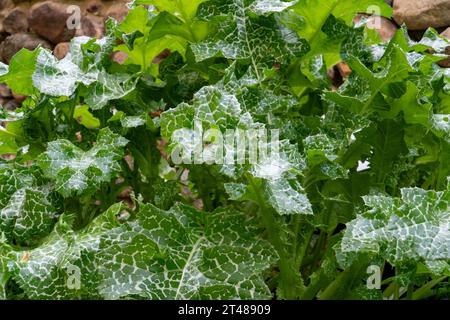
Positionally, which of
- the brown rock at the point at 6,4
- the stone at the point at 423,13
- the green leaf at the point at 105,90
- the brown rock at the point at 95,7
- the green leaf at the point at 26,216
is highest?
the green leaf at the point at 105,90

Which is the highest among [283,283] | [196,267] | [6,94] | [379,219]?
[379,219]

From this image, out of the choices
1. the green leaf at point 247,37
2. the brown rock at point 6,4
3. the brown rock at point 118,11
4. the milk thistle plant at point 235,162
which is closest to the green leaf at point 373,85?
the milk thistle plant at point 235,162

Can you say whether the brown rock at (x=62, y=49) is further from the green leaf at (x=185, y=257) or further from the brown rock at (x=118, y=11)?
the green leaf at (x=185, y=257)

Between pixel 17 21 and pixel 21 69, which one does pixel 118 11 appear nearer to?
pixel 17 21

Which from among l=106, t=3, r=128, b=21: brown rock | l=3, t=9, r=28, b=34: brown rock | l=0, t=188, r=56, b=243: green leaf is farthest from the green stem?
l=3, t=9, r=28, b=34: brown rock
